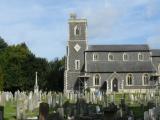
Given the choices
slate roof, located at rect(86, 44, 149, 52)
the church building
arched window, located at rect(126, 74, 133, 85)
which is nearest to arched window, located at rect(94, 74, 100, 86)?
the church building

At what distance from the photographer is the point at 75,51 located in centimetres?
8038

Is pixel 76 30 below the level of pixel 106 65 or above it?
above

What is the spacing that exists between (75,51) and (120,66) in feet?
26.6

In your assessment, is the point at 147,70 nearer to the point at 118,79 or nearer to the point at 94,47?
the point at 118,79

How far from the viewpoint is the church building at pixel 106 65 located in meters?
77.2

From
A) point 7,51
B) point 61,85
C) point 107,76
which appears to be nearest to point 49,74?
point 61,85

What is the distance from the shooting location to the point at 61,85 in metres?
87.8

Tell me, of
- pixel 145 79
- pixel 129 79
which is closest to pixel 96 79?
pixel 129 79

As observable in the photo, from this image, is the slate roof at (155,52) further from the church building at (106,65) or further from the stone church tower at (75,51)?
the stone church tower at (75,51)

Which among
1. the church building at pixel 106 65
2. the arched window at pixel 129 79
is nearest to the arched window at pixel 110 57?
the church building at pixel 106 65

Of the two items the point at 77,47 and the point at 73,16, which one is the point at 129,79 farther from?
the point at 73,16

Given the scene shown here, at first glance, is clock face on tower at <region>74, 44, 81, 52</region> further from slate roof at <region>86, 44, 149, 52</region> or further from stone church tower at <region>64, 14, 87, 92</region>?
slate roof at <region>86, 44, 149, 52</region>

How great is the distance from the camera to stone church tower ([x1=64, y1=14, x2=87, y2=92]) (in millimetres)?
78625

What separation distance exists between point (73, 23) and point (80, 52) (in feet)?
18.8
